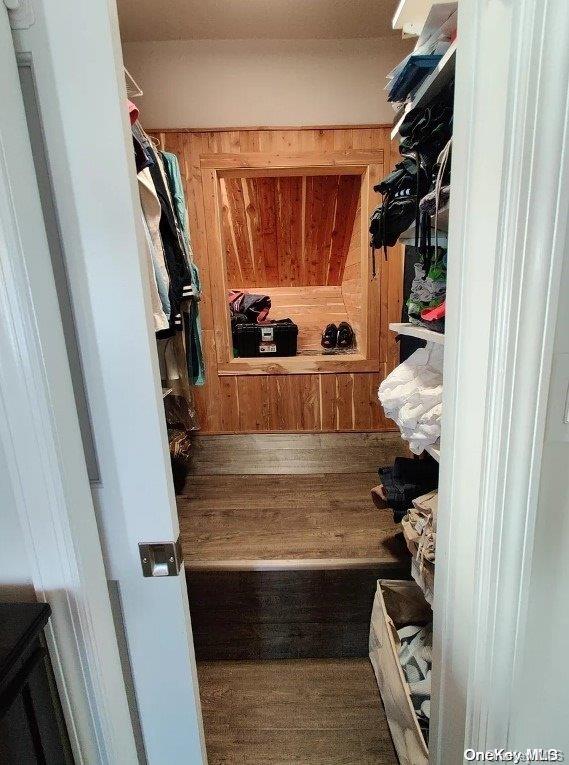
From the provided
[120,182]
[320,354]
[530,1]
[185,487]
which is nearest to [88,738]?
[120,182]

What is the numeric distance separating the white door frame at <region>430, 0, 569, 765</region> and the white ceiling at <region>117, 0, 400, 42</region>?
5.99ft

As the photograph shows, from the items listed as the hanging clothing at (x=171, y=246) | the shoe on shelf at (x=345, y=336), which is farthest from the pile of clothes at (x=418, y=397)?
the shoe on shelf at (x=345, y=336)

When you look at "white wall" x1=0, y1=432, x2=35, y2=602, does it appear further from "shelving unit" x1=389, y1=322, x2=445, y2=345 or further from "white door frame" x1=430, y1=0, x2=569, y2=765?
"shelving unit" x1=389, y1=322, x2=445, y2=345

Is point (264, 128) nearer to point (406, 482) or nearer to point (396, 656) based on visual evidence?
point (406, 482)

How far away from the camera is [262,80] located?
2.10 m

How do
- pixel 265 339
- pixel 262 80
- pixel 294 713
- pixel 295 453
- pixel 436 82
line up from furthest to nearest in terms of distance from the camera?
pixel 265 339 → pixel 295 453 → pixel 262 80 → pixel 294 713 → pixel 436 82

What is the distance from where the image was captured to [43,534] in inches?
22.9

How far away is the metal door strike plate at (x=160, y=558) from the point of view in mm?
692

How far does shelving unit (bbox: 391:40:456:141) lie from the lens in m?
0.82

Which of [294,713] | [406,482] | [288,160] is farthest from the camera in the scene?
[288,160]

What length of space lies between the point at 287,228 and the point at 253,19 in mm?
1449

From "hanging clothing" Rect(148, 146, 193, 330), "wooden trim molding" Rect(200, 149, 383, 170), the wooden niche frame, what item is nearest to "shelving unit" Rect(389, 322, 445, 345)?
"hanging clothing" Rect(148, 146, 193, 330)

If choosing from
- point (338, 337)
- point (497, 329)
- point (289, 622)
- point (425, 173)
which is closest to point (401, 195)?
point (425, 173)

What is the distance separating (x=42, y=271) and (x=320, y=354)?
96.4 inches
